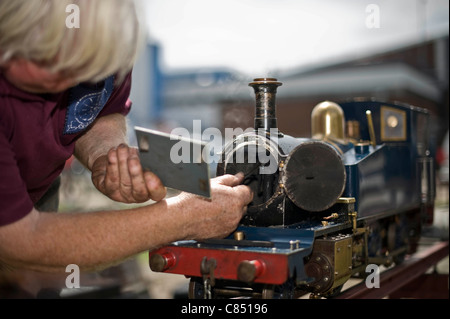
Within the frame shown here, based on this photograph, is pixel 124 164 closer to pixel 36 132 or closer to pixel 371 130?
pixel 36 132

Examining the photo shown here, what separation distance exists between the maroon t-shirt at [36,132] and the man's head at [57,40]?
18cm

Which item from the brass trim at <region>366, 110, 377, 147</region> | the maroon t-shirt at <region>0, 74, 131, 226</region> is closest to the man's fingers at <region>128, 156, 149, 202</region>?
the maroon t-shirt at <region>0, 74, 131, 226</region>

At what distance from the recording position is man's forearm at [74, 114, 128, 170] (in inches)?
74.4

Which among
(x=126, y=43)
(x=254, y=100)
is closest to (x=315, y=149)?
(x=254, y=100)

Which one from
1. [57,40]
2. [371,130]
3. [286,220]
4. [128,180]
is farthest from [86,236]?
[371,130]

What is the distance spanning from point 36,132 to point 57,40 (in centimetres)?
43

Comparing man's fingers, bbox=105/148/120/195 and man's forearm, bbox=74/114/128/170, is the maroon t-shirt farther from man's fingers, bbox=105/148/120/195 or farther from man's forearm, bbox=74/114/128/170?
man's fingers, bbox=105/148/120/195

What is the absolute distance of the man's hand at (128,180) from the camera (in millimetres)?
1489

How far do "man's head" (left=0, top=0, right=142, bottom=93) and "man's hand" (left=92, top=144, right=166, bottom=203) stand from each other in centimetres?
35

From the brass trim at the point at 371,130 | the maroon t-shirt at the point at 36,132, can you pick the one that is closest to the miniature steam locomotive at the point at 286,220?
the brass trim at the point at 371,130

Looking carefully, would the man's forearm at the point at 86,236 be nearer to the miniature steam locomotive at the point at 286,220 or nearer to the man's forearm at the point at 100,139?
the miniature steam locomotive at the point at 286,220

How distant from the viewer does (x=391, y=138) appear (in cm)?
327

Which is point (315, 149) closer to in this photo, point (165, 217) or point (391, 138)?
point (165, 217)
